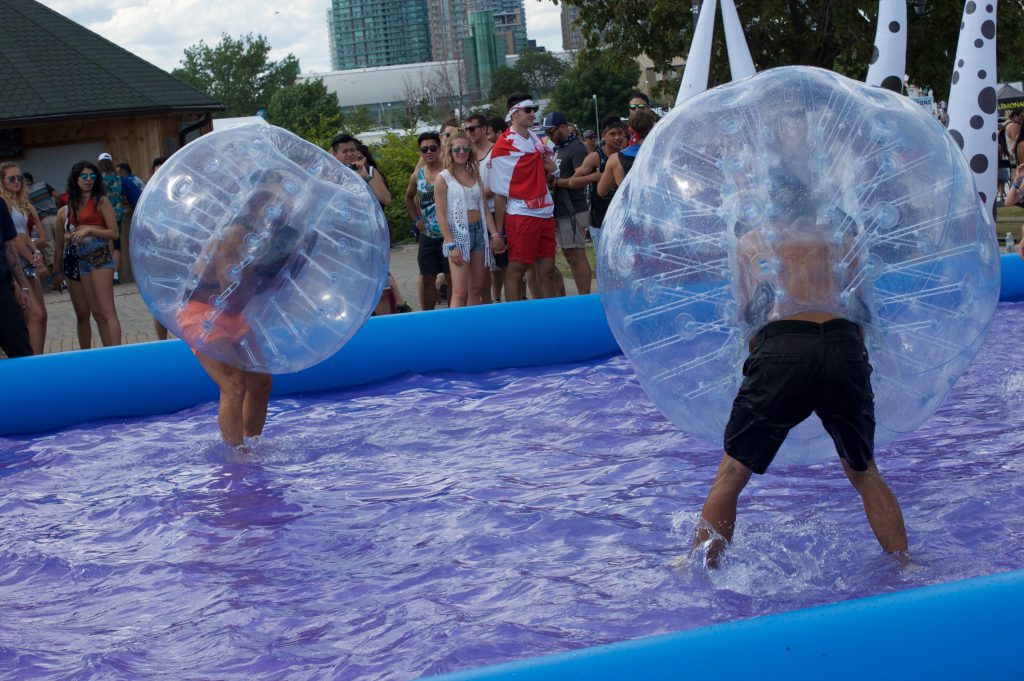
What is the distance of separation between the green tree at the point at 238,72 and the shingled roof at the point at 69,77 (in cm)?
7002

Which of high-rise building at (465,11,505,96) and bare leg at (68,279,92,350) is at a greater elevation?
high-rise building at (465,11,505,96)

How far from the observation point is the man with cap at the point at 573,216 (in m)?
9.49

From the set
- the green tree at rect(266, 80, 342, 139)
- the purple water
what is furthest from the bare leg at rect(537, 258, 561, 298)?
the green tree at rect(266, 80, 342, 139)

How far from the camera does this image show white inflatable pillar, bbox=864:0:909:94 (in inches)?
375

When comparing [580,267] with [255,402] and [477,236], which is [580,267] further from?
[255,402]

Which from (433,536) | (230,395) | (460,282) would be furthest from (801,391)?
(460,282)

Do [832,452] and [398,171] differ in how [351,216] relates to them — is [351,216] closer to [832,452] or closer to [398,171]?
[832,452]

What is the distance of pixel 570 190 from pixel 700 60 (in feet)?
4.89

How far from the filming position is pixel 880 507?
3605mm

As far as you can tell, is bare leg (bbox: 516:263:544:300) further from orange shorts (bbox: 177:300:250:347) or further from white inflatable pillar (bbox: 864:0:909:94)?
orange shorts (bbox: 177:300:250:347)

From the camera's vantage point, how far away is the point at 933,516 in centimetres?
440

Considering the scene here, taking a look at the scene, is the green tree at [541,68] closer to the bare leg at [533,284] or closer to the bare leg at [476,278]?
the bare leg at [533,284]

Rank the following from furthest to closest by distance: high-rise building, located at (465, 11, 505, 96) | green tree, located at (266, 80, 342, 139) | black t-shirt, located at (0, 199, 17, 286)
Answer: high-rise building, located at (465, 11, 505, 96) < green tree, located at (266, 80, 342, 139) < black t-shirt, located at (0, 199, 17, 286)

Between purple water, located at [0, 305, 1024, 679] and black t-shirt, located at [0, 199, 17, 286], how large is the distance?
1408 millimetres
